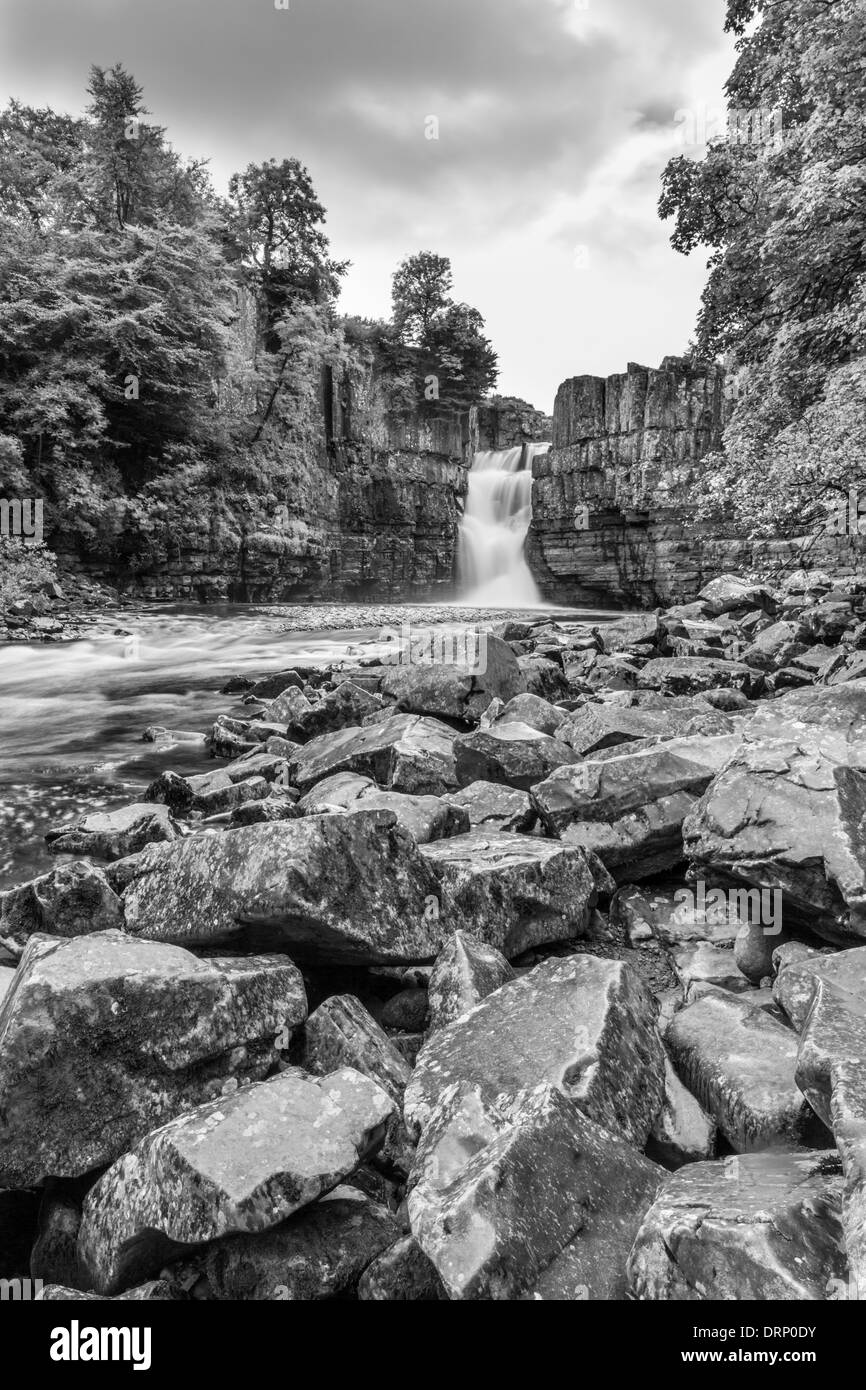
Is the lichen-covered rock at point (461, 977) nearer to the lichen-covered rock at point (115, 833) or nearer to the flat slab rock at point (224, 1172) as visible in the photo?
the flat slab rock at point (224, 1172)

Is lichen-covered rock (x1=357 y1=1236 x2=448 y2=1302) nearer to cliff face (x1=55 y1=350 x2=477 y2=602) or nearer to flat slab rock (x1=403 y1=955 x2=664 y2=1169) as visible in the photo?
flat slab rock (x1=403 y1=955 x2=664 y2=1169)

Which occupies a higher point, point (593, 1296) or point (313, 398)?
point (313, 398)

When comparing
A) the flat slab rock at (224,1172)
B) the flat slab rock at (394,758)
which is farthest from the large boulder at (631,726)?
the flat slab rock at (224,1172)

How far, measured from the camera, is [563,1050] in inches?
91.0

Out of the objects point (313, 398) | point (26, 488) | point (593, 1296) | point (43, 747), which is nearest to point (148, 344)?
point (26, 488)

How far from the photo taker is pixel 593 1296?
1.66m

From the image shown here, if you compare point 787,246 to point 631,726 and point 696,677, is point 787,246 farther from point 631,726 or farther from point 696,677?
point 631,726

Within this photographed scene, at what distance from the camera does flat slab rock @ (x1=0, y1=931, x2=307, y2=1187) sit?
2143 millimetres

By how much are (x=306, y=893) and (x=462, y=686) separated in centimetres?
517

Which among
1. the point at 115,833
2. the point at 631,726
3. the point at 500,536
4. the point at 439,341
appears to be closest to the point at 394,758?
the point at 631,726

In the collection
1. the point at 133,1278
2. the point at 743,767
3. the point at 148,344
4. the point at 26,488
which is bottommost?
the point at 133,1278

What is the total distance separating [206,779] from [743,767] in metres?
4.58

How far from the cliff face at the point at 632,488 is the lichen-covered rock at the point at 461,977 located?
118 feet

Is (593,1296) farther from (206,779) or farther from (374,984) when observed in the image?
(206,779)
